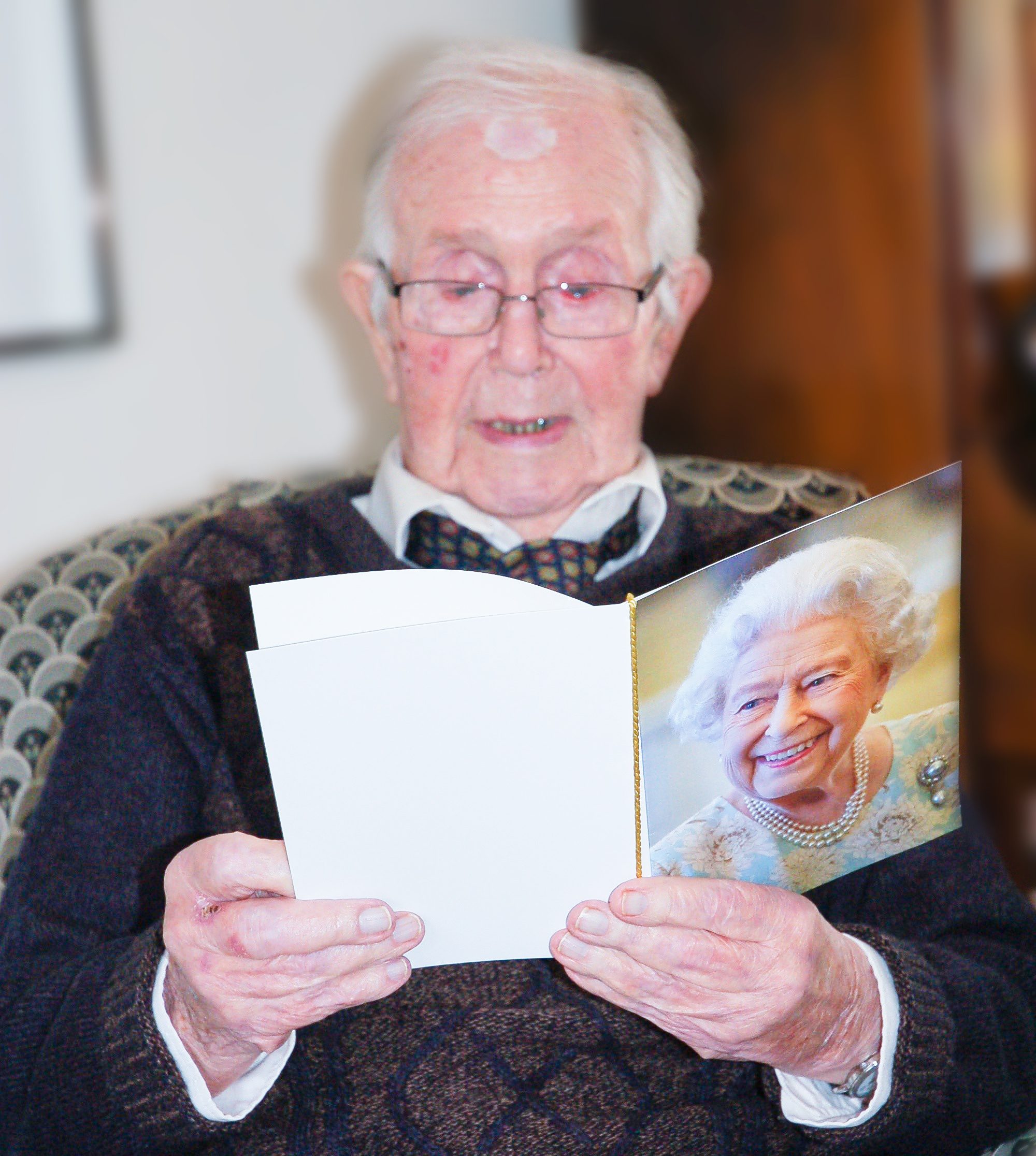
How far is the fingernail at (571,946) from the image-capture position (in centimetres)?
80

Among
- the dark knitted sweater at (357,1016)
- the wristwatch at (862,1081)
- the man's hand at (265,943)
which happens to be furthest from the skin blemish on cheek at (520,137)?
the wristwatch at (862,1081)

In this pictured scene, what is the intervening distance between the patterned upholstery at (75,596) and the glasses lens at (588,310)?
0.23m

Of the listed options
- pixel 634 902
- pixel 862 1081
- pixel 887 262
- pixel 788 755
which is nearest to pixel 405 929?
pixel 634 902

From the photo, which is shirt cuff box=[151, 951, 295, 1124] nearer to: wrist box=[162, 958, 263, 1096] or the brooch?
wrist box=[162, 958, 263, 1096]

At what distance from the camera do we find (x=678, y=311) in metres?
1.32

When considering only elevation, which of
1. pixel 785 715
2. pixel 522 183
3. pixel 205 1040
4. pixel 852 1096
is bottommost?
pixel 852 1096

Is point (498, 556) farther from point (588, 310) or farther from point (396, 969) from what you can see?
point (396, 969)

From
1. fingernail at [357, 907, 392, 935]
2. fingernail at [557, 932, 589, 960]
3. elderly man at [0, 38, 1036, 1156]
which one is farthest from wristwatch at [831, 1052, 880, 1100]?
fingernail at [357, 907, 392, 935]

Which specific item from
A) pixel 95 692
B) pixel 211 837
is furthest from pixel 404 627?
pixel 95 692

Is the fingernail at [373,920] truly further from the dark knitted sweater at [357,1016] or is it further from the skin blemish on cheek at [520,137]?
the skin blemish on cheek at [520,137]

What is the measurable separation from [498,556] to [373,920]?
0.49 meters

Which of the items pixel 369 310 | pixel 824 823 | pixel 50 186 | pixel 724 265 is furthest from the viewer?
pixel 724 265

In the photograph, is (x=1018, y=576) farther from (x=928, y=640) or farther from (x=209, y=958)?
(x=209, y=958)

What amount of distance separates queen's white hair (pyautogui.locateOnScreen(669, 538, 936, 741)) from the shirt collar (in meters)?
0.42
